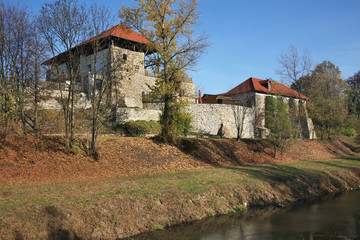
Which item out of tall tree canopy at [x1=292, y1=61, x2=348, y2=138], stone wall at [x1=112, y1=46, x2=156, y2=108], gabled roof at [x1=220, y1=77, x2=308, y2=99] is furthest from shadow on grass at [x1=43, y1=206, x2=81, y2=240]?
gabled roof at [x1=220, y1=77, x2=308, y2=99]

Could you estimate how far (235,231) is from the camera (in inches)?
375

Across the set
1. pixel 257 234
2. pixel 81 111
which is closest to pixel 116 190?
pixel 257 234

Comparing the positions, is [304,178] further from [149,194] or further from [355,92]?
[355,92]

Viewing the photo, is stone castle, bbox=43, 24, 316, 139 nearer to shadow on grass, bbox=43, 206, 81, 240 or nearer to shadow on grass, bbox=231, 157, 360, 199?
shadow on grass, bbox=231, 157, 360, 199

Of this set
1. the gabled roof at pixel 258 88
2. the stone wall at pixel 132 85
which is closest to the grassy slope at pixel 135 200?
the stone wall at pixel 132 85

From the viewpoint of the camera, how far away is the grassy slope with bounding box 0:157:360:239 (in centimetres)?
778

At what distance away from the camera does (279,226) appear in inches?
398

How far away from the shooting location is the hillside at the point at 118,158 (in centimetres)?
1189

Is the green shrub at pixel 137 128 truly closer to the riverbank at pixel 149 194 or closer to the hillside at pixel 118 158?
the hillside at pixel 118 158

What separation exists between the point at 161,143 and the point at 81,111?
28.7 ft

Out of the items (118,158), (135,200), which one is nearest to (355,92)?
(118,158)

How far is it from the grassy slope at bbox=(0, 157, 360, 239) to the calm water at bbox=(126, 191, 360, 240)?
0.59 meters

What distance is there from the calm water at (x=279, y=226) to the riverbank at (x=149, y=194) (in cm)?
57

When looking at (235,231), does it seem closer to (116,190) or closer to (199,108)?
(116,190)
